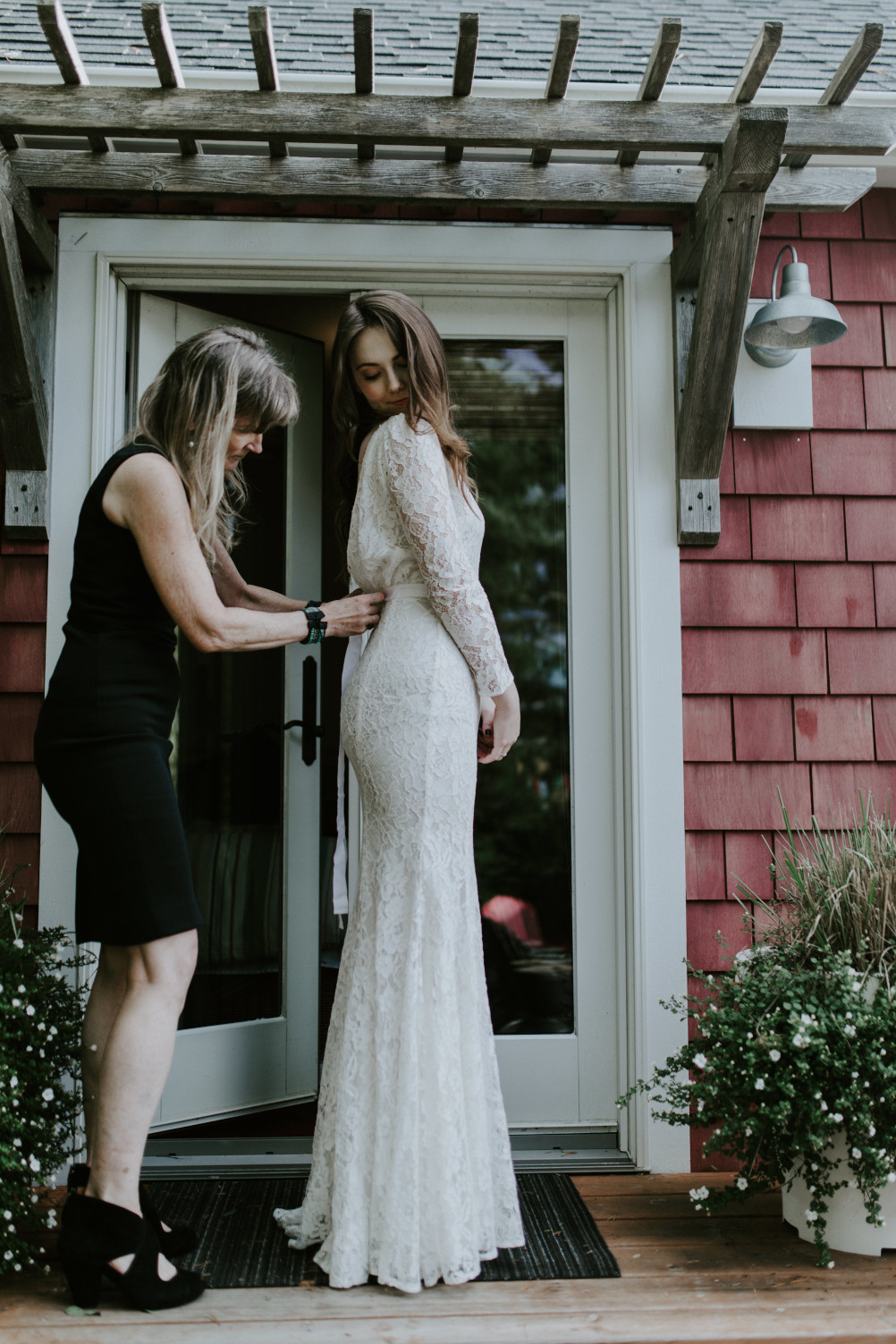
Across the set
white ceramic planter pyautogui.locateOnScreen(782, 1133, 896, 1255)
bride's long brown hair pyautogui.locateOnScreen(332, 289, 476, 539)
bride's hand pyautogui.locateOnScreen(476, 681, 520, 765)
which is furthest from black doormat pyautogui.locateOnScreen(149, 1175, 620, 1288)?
bride's long brown hair pyautogui.locateOnScreen(332, 289, 476, 539)

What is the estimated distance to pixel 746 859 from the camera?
8.44 feet

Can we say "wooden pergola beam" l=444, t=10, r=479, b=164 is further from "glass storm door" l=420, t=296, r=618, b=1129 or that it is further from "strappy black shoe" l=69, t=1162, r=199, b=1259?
"strappy black shoe" l=69, t=1162, r=199, b=1259

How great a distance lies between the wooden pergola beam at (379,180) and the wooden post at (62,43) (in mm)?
118

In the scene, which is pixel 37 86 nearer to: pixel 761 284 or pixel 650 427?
pixel 650 427

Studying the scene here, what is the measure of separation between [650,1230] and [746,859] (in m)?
0.89

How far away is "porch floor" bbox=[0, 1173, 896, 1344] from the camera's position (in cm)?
169

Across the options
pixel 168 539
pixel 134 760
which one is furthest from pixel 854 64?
pixel 134 760

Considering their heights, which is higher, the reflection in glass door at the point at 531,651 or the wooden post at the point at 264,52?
the wooden post at the point at 264,52

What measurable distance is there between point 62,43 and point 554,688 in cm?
186

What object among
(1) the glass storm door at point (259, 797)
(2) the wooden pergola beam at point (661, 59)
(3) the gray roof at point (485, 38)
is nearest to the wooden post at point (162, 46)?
(3) the gray roof at point (485, 38)

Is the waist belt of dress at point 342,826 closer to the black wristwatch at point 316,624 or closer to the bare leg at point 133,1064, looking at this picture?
the black wristwatch at point 316,624

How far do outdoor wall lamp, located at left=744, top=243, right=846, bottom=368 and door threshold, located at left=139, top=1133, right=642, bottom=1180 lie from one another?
6.67 ft

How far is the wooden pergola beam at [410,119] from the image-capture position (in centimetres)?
215

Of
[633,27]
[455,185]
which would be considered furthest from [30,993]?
[633,27]
